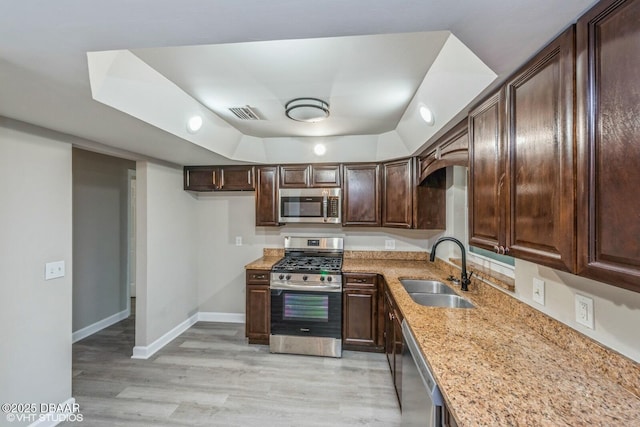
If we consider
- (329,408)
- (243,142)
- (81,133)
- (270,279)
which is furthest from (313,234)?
(81,133)

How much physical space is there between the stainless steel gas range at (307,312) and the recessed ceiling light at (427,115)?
1756 mm

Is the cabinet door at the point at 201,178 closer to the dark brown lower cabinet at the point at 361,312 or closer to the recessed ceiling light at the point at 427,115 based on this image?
the dark brown lower cabinet at the point at 361,312

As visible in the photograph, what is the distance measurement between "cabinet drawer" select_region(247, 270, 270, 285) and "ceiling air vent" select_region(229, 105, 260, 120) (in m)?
1.67

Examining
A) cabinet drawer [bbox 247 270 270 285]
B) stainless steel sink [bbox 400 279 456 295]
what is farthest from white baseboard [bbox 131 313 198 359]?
stainless steel sink [bbox 400 279 456 295]

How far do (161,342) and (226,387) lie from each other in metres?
1.24

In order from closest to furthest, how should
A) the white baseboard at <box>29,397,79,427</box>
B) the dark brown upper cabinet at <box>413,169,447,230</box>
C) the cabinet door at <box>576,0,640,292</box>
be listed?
the cabinet door at <box>576,0,640,292</box> → the white baseboard at <box>29,397,79,427</box> → the dark brown upper cabinet at <box>413,169,447,230</box>

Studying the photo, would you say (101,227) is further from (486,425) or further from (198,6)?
(486,425)

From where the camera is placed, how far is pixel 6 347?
1824mm

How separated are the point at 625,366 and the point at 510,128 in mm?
1026

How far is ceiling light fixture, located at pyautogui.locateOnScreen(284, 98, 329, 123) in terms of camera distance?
2.27m

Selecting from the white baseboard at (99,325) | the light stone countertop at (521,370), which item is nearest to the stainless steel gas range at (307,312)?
the light stone countertop at (521,370)

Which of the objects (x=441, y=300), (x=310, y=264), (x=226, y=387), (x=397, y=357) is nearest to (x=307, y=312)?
(x=310, y=264)

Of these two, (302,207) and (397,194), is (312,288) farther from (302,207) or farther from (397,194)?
(397,194)

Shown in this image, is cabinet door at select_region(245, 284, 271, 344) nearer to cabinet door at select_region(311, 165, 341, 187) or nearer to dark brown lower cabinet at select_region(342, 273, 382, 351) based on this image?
dark brown lower cabinet at select_region(342, 273, 382, 351)
